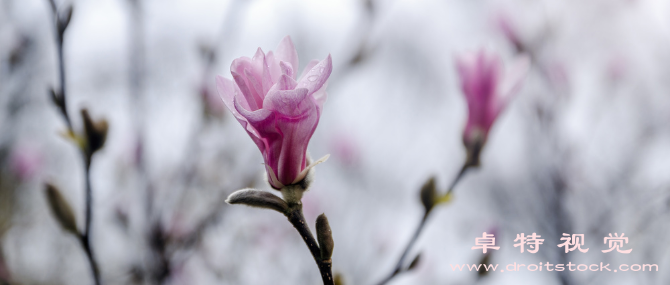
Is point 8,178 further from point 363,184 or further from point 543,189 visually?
point 543,189

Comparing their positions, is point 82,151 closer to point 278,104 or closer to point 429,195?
point 278,104

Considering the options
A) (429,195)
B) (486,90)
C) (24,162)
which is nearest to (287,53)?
(429,195)

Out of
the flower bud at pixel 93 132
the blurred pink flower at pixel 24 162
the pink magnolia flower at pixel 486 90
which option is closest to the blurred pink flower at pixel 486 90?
the pink magnolia flower at pixel 486 90

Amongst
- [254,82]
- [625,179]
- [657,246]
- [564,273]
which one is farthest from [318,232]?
[625,179]

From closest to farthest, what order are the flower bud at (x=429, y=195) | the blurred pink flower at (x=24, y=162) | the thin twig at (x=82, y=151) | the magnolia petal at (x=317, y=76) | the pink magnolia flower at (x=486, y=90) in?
the magnolia petal at (x=317, y=76) < the thin twig at (x=82, y=151) < the flower bud at (x=429, y=195) < the pink magnolia flower at (x=486, y=90) < the blurred pink flower at (x=24, y=162)

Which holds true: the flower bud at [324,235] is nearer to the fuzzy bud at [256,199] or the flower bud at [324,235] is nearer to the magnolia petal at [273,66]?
the fuzzy bud at [256,199]

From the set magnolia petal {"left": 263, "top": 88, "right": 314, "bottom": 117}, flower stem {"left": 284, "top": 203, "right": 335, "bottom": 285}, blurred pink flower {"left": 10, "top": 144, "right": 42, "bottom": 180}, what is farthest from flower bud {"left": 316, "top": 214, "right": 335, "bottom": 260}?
blurred pink flower {"left": 10, "top": 144, "right": 42, "bottom": 180}
